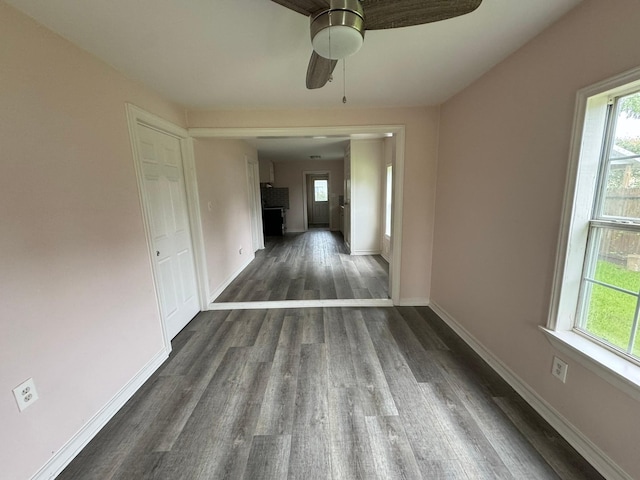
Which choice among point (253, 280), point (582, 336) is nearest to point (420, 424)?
point (582, 336)

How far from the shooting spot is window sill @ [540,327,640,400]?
3.62ft

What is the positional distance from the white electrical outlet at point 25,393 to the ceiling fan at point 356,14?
6.47ft

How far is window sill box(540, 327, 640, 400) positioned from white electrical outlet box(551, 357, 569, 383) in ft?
0.25

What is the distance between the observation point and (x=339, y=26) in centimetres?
99

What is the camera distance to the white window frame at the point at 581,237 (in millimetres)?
1157

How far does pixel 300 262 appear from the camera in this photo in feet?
16.6

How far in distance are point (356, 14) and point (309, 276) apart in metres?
3.54

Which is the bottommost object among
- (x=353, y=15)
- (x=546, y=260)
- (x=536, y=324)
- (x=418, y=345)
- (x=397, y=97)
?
(x=418, y=345)

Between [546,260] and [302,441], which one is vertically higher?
[546,260]

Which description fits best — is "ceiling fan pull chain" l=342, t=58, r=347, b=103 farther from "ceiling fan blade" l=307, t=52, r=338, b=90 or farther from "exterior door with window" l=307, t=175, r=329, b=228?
"exterior door with window" l=307, t=175, r=329, b=228

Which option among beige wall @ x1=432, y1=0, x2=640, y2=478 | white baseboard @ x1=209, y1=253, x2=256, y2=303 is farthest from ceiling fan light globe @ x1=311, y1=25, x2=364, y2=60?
white baseboard @ x1=209, y1=253, x2=256, y2=303

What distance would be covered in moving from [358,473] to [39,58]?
2.59m

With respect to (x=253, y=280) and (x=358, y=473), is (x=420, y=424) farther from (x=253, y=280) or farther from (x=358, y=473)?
(x=253, y=280)

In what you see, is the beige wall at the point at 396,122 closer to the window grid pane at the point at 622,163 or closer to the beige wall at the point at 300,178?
the window grid pane at the point at 622,163
